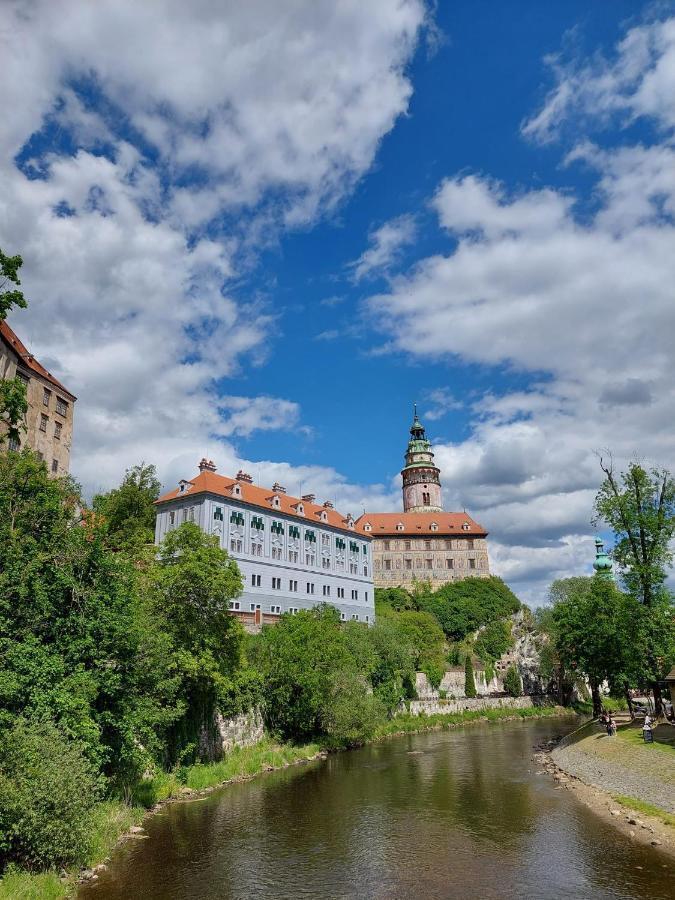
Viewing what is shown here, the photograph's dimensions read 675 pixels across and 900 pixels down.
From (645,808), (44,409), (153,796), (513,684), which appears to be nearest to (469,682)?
(513,684)

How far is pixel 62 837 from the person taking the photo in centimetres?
1666

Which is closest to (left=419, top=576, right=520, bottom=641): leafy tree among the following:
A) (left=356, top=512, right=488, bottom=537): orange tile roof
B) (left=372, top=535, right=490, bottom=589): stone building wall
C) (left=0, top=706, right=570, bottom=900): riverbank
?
(left=372, top=535, right=490, bottom=589): stone building wall

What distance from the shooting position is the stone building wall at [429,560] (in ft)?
322

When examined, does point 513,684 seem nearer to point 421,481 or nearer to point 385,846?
point 421,481

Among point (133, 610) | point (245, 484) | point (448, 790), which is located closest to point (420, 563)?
point (245, 484)

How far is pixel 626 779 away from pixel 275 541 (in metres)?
35.1

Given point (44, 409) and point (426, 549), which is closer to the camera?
point (44, 409)

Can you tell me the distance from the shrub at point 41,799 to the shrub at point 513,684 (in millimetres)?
60931

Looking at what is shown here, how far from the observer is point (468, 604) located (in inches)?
3142

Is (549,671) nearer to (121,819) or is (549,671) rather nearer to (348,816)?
(348,816)

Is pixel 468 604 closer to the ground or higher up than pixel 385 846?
higher up

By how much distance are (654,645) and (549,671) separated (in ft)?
138

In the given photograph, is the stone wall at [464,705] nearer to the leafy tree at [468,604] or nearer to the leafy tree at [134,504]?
the leafy tree at [468,604]

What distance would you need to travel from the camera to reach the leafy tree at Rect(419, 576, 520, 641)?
7819cm
